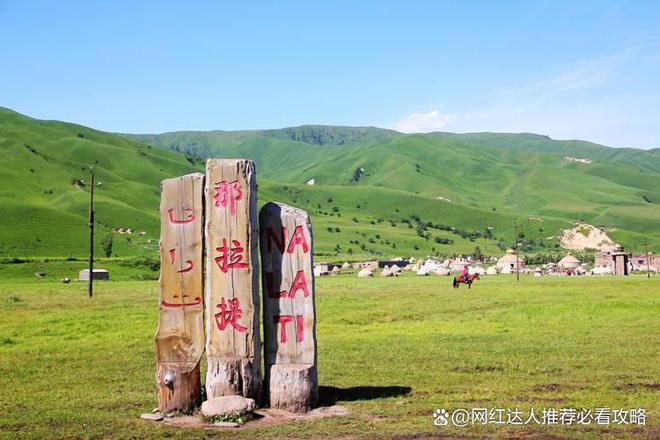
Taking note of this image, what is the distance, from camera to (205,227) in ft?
46.0

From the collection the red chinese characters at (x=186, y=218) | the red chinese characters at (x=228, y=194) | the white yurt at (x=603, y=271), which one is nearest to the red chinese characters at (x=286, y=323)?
the red chinese characters at (x=228, y=194)

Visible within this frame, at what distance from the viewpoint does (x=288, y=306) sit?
46.1ft

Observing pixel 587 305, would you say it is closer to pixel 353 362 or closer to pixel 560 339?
pixel 560 339

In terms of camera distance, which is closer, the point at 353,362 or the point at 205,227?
the point at 205,227

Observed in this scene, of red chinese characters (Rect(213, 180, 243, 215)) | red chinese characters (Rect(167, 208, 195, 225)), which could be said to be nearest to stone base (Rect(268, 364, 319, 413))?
red chinese characters (Rect(213, 180, 243, 215))

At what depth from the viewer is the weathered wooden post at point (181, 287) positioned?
13734mm

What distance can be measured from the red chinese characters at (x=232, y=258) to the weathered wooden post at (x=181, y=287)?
1.64 ft

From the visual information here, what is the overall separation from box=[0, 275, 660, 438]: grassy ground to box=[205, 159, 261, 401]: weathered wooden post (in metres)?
1.68

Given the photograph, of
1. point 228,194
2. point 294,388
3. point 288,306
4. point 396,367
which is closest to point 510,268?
point 396,367

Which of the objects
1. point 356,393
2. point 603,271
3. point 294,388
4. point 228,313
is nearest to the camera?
point 294,388

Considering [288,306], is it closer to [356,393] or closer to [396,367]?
[356,393]

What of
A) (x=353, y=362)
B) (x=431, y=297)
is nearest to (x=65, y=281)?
(x=431, y=297)

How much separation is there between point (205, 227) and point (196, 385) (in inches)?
124

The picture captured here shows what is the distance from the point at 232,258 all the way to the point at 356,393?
4072 mm
